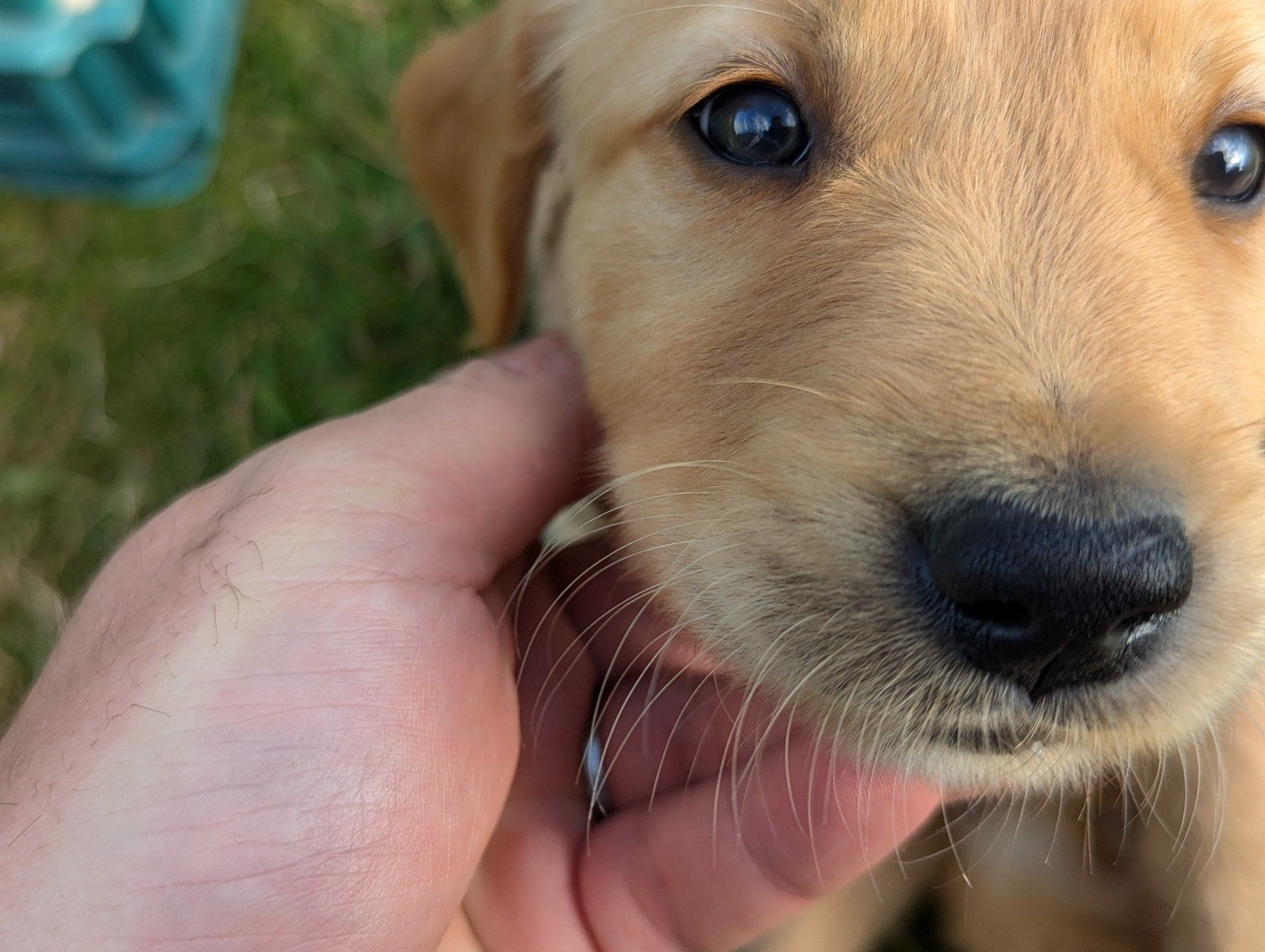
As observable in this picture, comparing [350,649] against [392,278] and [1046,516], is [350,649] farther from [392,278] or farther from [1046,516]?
[392,278]

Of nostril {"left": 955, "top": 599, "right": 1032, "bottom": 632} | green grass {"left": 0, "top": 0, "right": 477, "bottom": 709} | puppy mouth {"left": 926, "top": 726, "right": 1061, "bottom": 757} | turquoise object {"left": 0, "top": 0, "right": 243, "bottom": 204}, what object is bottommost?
green grass {"left": 0, "top": 0, "right": 477, "bottom": 709}

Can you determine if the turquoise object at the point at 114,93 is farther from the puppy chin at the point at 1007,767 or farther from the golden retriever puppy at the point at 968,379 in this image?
the puppy chin at the point at 1007,767

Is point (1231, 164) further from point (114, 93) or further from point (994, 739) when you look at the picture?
point (114, 93)

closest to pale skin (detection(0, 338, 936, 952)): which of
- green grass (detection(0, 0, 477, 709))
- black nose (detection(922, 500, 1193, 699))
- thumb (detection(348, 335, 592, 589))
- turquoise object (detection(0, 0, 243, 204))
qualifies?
thumb (detection(348, 335, 592, 589))

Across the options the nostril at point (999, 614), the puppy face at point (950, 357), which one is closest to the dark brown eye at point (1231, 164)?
the puppy face at point (950, 357)

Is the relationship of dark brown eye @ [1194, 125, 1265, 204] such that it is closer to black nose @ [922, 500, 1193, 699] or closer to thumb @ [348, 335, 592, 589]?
black nose @ [922, 500, 1193, 699]

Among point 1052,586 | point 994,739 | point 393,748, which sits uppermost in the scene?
point 1052,586

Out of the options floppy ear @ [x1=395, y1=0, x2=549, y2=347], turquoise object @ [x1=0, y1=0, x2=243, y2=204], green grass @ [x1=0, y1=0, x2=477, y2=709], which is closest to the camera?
floppy ear @ [x1=395, y1=0, x2=549, y2=347]

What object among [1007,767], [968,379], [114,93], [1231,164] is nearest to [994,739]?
[1007,767]
